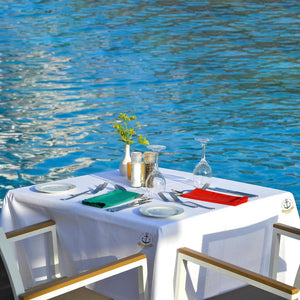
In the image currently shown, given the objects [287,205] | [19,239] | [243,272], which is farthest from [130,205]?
[287,205]

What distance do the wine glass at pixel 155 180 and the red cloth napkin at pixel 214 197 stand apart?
11 cm

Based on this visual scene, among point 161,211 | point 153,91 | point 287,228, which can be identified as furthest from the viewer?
point 153,91

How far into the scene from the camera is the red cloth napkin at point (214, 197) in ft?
8.66

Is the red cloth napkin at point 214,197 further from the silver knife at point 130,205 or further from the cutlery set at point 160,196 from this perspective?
the silver knife at point 130,205

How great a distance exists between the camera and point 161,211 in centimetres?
251

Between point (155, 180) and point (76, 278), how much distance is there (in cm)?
68

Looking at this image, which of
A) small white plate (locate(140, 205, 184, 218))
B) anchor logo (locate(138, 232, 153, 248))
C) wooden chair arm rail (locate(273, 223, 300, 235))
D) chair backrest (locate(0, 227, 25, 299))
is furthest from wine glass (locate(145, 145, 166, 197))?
chair backrest (locate(0, 227, 25, 299))

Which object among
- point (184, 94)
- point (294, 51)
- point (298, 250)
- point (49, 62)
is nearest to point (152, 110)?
point (184, 94)

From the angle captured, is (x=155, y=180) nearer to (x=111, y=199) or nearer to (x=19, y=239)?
(x=111, y=199)

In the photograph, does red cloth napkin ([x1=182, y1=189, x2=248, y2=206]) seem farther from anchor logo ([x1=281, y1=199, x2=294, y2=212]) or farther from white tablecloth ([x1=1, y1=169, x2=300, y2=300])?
anchor logo ([x1=281, y1=199, x2=294, y2=212])

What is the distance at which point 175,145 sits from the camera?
696cm

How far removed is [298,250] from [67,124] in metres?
5.27

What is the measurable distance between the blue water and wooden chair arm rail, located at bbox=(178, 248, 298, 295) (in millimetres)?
3352

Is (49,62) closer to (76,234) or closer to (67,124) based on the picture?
(67,124)
